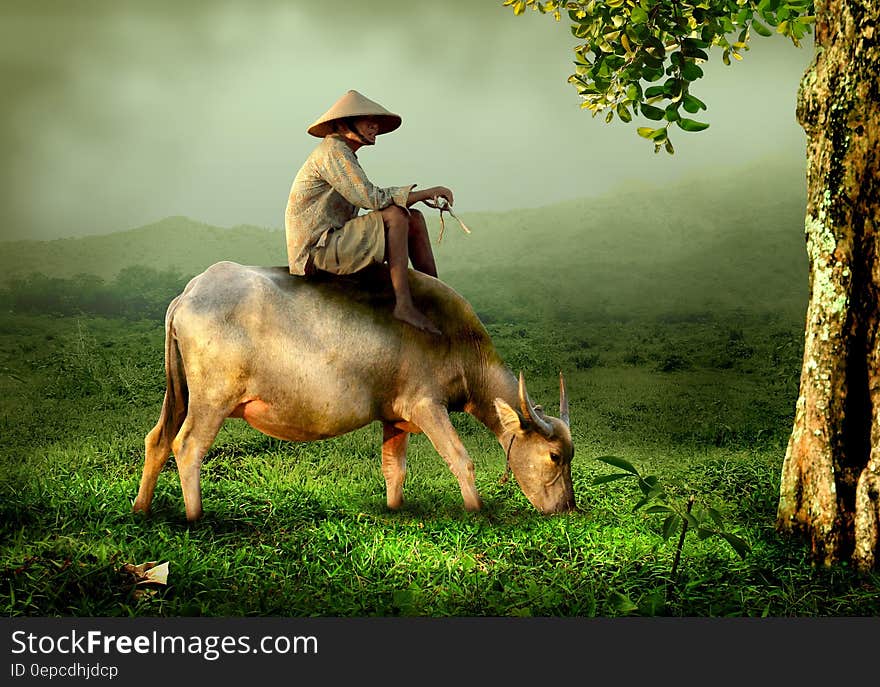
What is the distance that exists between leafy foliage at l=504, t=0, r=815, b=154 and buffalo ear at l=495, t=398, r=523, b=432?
161 centimetres

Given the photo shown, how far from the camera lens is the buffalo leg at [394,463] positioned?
4.79 meters

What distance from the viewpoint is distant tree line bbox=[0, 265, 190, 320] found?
26.3 ft

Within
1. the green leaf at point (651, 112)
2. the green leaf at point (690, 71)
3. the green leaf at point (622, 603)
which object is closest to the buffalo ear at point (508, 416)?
the green leaf at point (622, 603)

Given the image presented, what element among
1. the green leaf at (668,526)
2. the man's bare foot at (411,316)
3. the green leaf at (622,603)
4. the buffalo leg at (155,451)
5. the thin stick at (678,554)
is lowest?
the green leaf at (622,603)

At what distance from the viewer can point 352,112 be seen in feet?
14.2

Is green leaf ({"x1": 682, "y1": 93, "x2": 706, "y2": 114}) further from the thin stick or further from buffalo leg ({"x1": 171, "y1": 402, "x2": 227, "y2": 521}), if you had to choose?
buffalo leg ({"x1": 171, "y1": 402, "x2": 227, "y2": 521})

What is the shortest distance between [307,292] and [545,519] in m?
1.68

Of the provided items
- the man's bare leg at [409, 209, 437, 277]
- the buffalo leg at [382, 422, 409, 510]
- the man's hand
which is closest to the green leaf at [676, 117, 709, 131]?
the man's hand

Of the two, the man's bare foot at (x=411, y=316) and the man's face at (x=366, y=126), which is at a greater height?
the man's face at (x=366, y=126)

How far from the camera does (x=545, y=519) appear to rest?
450 centimetres

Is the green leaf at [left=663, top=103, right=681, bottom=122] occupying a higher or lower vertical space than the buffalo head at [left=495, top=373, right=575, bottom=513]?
higher

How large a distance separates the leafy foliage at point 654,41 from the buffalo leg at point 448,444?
1.84 metres

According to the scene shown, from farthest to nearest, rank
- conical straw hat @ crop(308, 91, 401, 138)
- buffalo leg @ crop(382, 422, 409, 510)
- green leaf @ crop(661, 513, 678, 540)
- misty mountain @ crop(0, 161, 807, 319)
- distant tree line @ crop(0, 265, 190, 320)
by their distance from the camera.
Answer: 1. misty mountain @ crop(0, 161, 807, 319)
2. distant tree line @ crop(0, 265, 190, 320)
3. buffalo leg @ crop(382, 422, 409, 510)
4. conical straw hat @ crop(308, 91, 401, 138)
5. green leaf @ crop(661, 513, 678, 540)

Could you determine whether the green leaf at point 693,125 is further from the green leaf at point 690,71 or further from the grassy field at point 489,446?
the grassy field at point 489,446
